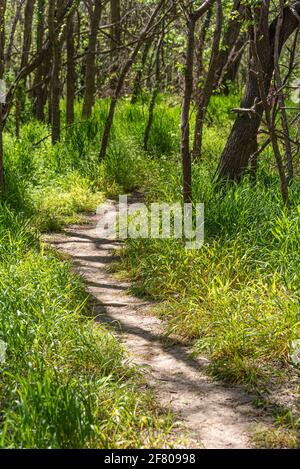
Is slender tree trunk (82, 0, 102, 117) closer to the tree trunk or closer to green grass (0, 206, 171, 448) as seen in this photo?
the tree trunk

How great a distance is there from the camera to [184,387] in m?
3.98

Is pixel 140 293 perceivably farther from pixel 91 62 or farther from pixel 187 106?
pixel 91 62

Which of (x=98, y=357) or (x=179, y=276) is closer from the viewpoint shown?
(x=98, y=357)

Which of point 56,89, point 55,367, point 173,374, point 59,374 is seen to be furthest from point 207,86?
point 59,374

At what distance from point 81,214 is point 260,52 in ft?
7.92

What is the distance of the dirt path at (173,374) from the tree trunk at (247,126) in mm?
1597

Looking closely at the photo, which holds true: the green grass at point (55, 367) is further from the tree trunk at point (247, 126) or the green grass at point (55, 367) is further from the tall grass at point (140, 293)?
the tree trunk at point (247, 126)

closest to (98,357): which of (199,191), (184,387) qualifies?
(184,387)

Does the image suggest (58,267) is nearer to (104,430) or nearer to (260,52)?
(104,430)

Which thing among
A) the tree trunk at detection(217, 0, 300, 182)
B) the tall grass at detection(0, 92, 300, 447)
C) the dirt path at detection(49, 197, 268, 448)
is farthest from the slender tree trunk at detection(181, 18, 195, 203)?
the dirt path at detection(49, 197, 268, 448)

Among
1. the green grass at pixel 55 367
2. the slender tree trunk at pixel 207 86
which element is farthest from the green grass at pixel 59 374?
the slender tree trunk at pixel 207 86

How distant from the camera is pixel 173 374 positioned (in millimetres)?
4156

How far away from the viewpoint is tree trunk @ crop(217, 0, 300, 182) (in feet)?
22.3

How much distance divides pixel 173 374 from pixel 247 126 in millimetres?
3410
